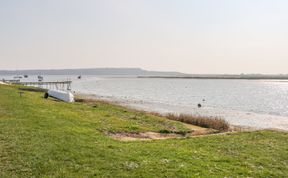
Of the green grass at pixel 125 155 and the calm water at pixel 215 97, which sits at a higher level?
the green grass at pixel 125 155

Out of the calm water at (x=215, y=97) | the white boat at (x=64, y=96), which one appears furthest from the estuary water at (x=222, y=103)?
the white boat at (x=64, y=96)

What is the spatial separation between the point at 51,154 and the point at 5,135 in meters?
4.54

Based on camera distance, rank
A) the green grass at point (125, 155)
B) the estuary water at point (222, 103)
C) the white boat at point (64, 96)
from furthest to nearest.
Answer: the white boat at point (64, 96)
the estuary water at point (222, 103)
the green grass at point (125, 155)

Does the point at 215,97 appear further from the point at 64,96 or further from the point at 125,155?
the point at 125,155

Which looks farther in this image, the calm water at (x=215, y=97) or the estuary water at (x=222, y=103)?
the calm water at (x=215, y=97)

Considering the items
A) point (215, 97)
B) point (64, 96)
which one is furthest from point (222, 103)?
point (64, 96)

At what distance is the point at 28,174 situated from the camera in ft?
34.8

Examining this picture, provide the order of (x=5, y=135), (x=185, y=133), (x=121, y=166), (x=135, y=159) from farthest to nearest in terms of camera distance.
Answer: (x=185, y=133), (x=5, y=135), (x=135, y=159), (x=121, y=166)

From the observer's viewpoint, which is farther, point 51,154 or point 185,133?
point 185,133

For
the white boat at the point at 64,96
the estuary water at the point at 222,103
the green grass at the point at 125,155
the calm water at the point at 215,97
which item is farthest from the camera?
the calm water at the point at 215,97

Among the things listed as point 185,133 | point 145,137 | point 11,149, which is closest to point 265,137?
point 185,133

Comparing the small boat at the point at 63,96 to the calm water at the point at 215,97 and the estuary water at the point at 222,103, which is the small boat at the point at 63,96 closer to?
the estuary water at the point at 222,103

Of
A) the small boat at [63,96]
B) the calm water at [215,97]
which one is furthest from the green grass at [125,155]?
the calm water at [215,97]

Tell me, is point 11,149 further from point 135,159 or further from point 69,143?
point 135,159
